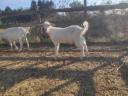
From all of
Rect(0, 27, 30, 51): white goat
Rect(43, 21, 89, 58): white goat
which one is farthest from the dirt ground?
Rect(0, 27, 30, 51): white goat

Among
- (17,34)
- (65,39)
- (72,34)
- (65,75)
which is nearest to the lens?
(65,75)

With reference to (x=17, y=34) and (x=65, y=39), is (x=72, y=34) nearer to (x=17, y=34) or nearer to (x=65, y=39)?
(x=65, y=39)

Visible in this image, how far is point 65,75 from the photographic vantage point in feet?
28.7

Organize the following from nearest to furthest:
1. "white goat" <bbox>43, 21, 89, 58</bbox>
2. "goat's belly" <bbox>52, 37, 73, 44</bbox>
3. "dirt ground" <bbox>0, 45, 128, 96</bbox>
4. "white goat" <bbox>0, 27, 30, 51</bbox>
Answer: "dirt ground" <bbox>0, 45, 128, 96</bbox>
"white goat" <bbox>43, 21, 89, 58</bbox>
"goat's belly" <bbox>52, 37, 73, 44</bbox>
"white goat" <bbox>0, 27, 30, 51</bbox>

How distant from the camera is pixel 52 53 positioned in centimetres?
1156

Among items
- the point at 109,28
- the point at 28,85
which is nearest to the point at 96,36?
the point at 109,28

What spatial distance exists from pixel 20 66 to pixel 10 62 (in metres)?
0.70

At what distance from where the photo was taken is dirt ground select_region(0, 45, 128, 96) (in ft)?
25.6

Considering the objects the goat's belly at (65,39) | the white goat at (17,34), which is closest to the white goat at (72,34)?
the goat's belly at (65,39)

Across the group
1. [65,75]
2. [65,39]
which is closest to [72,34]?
[65,39]

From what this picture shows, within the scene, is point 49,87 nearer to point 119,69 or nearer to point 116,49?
point 119,69

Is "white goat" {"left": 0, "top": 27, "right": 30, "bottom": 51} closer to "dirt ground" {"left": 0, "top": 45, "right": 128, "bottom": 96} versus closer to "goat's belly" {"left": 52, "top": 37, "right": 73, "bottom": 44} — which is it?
"dirt ground" {"left": 0, "top": 45, "right": 128, "bottom": 96}

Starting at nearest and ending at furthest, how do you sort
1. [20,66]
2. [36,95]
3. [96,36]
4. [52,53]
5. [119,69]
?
1. [36,95]
2. [119,69]
3. [20,66]
4. [52,53]
5. [96,36]

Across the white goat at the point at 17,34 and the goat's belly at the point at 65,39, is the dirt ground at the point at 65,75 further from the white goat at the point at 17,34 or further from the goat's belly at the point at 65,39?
the white goat at the point at 17,34
